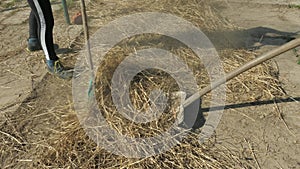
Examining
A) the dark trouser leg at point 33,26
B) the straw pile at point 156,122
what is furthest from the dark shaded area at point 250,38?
the dark trouser leg at point 33,26

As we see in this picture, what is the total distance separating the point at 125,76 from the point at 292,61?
1760 mm

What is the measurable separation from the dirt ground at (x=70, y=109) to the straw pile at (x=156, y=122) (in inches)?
3.5

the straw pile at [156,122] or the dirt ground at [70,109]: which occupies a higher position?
the straw pile at [156,122]

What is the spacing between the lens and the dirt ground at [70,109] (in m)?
2.33

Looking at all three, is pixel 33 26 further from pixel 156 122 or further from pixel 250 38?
pixel 250 38

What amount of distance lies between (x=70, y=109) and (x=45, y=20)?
33.2 inches

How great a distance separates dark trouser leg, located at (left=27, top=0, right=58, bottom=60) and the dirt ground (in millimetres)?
263

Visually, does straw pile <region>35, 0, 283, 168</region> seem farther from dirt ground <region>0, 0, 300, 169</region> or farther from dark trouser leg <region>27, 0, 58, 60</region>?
dark trouser leg <region>27, 0, 58, 60</region>

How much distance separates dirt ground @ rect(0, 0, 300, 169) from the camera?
2330 mm

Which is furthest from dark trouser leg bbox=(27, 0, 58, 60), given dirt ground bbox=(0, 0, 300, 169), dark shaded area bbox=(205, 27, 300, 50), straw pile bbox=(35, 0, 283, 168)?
dark shaded area bbox=(205, 27, 300, 50)

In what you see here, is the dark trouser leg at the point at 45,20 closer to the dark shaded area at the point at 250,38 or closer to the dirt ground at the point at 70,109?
the dirt ground at the point at 70,109

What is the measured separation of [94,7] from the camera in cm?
481

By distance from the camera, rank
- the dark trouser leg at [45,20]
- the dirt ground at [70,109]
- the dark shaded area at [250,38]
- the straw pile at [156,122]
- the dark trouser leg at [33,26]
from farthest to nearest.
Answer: the dark shaded area at [250,38]
the dark trouser leg at [33,26]
the dark trouser leg at [45,20]
the dirt ground at [70,109]
the straw pile at [156,122]

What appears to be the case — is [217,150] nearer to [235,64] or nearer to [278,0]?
[235,64]
